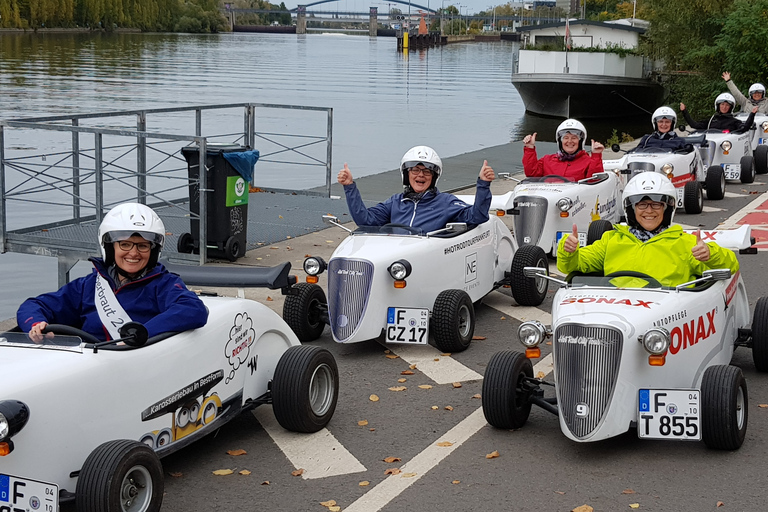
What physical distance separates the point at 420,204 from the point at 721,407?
4.44 metres

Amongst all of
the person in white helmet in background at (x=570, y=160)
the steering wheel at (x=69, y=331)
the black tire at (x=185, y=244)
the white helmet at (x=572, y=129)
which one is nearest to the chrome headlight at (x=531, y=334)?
the steering wheel at (x=69, y=331)

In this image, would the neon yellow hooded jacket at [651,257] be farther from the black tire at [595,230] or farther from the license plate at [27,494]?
the black tire at [595,230]

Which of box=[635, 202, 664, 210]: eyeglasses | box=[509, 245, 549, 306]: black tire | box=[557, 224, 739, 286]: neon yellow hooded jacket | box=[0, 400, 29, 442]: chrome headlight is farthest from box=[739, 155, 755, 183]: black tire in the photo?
box=[0, 400, 29, 442]: chrome headlight

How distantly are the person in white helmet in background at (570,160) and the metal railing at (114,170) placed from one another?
4.23 meters

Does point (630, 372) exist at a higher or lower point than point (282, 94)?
lower

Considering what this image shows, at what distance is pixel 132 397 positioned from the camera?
18.8 ft

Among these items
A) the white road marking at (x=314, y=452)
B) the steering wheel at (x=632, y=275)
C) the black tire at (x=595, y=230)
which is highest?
the steering wheel at (x=632, y=275)

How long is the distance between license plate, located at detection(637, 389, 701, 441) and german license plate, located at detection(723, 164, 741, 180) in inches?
581

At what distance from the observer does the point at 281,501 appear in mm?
6121

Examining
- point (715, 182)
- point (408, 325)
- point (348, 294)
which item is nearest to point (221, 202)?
point (348, 294)

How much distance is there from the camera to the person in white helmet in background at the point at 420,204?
33.3 ft

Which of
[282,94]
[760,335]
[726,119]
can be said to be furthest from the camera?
[282,94]

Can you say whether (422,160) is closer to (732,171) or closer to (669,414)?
(669,414)

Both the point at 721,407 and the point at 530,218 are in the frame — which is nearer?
the point at 721,407
